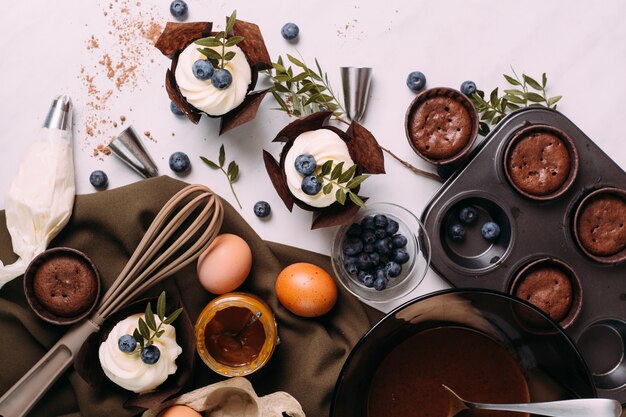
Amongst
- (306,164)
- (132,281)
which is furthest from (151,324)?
(306,164)

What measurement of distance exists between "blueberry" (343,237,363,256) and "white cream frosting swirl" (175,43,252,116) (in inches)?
18.4

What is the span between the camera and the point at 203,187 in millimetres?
1794

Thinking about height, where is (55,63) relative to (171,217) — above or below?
above

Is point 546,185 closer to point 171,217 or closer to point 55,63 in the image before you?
point 171,217

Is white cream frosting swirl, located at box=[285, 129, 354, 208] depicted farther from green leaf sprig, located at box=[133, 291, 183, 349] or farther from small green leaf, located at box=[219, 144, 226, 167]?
green leaf sprig, located at box=[133, 291, 183, 349]

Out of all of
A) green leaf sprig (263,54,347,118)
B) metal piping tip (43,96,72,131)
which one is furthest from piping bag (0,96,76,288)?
green leaf sprig (263,54,347,118)

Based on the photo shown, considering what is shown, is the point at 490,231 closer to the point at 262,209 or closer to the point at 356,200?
the point at 356,200

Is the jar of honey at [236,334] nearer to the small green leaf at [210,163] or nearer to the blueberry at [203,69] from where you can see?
the small green leaf at [210,163]

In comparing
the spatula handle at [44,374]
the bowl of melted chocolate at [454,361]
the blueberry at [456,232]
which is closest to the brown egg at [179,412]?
the spatula handle at [44,374]

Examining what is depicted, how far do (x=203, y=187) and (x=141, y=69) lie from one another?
40 centimetres

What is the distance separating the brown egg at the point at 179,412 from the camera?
168 cm

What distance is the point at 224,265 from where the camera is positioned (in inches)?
68.2

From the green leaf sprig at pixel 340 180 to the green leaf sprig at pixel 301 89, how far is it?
223 millimetres

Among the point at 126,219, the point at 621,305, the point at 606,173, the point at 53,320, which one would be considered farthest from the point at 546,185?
the point at 53,320
